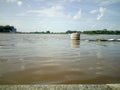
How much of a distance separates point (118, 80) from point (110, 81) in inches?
16.6

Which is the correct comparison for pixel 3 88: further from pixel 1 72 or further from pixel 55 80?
pixel 1 72

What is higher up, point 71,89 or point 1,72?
point 71,89

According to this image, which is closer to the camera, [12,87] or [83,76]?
[12,87]

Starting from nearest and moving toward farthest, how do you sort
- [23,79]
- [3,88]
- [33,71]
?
[3,88] → [23,79] → [33,71]

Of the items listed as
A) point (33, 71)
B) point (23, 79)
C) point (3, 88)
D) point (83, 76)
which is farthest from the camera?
point (33, 71)

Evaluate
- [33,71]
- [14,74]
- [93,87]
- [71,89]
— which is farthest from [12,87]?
[33,71]

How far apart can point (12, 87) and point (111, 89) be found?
7.38 ft

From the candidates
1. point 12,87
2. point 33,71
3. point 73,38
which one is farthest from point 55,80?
point 73,38

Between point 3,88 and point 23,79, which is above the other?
point 3,88

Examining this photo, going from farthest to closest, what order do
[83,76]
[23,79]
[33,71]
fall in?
1. [33,71]
2. [83,76]
3. [23,79]

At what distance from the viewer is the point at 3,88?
3840 millimetres

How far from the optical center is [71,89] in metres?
3.84

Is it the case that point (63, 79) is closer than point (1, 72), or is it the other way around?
point (63, 79)

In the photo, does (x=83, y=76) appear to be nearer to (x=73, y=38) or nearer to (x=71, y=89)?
(x=71, y=89)
